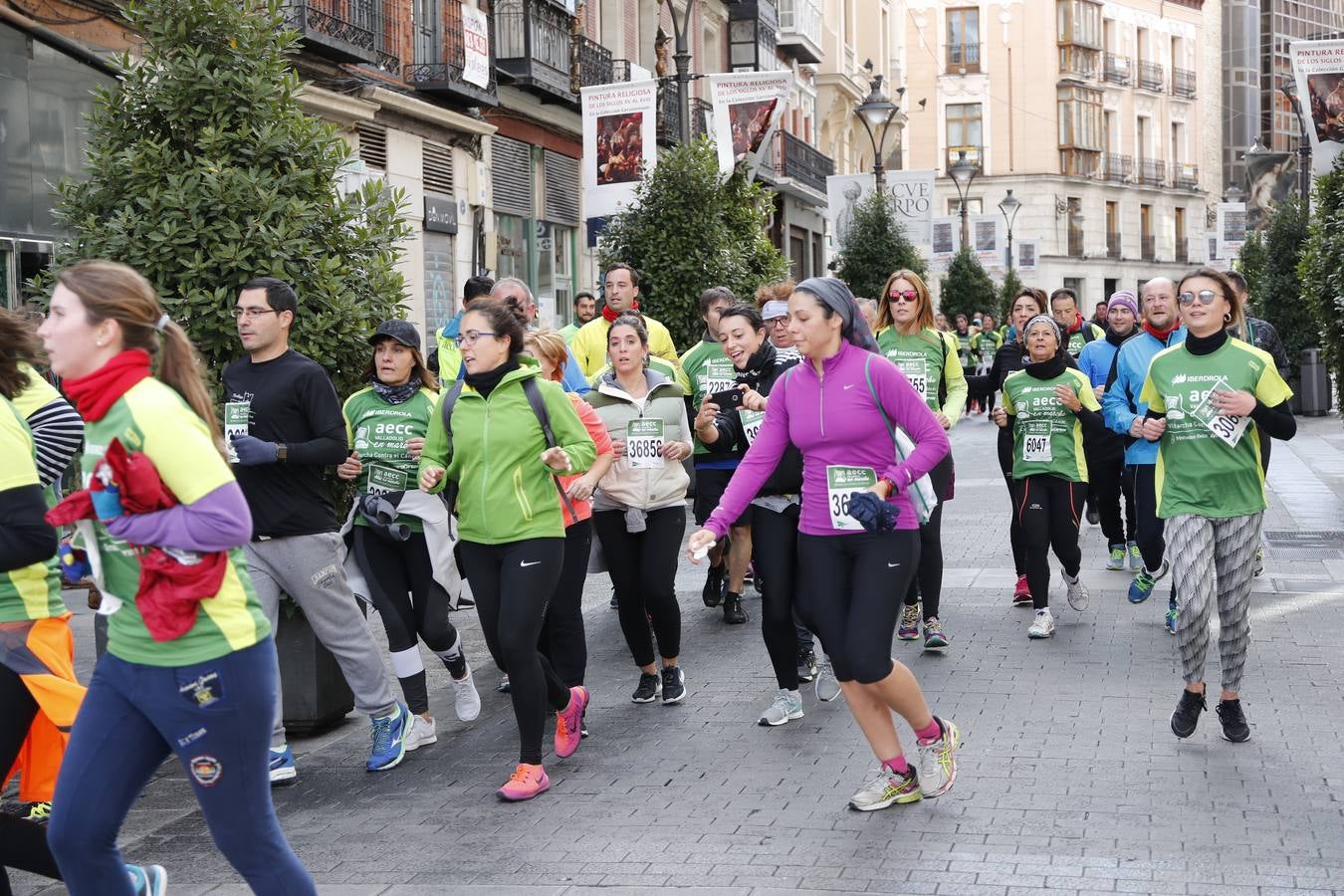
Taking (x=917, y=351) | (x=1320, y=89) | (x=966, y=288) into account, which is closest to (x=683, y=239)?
(x=1320, y=89)

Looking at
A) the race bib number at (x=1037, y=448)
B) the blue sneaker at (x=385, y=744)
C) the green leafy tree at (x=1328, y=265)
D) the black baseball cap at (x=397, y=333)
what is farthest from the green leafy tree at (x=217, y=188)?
the green leafy tree at (x=1328, y=265)

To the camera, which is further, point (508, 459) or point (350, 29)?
point (350, 29)

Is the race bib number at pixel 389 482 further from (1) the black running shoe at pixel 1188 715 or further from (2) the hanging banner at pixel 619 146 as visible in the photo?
(2) the hanging banner at pixel 619 146

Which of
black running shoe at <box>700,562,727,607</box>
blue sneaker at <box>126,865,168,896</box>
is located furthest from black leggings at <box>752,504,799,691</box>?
blue sneaker at <box>126,865,168,896</box>

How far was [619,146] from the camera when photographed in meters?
19.3

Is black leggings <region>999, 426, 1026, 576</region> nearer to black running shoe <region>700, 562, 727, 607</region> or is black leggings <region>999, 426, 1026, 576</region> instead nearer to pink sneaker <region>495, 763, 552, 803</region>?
black running shoe <region>700, 562, 727, 607</region>

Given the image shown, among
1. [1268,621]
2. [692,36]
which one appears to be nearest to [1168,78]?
[692,36]

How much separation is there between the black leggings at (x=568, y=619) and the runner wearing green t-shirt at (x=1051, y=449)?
11.0ft

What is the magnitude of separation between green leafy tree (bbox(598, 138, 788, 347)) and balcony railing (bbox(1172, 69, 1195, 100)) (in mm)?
63525

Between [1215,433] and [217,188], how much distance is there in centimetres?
416

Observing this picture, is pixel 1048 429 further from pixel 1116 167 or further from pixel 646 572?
pixel 1116 167

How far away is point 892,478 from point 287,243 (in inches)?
112

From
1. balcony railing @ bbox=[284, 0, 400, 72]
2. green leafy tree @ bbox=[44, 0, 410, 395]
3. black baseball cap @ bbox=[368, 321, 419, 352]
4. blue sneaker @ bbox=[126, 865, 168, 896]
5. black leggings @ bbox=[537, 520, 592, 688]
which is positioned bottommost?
blue sneaker @ bbox=[126, 865, 168, 896]

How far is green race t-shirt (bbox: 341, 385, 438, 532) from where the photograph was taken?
23.9 feet
